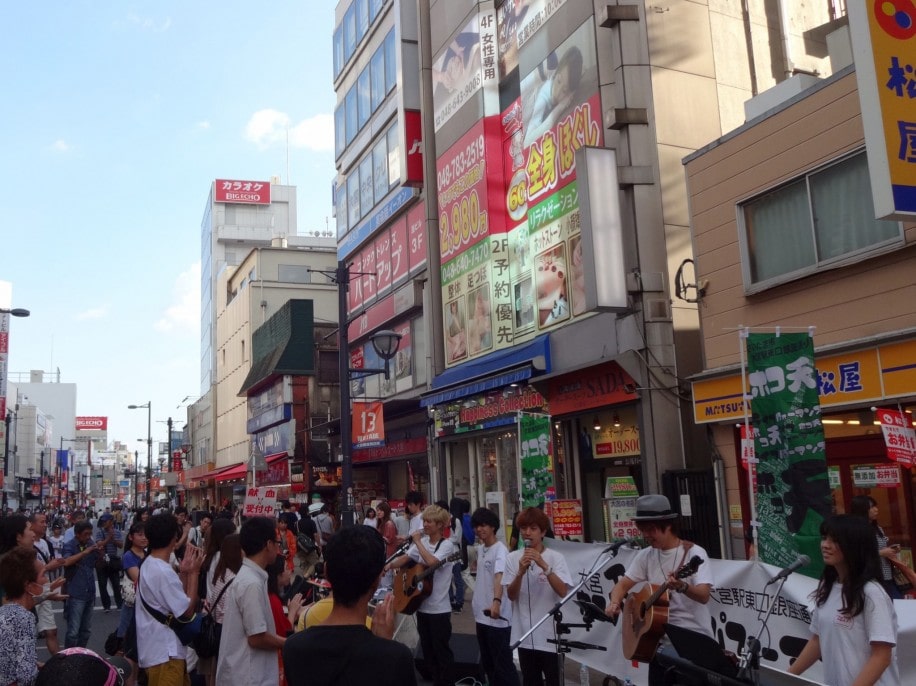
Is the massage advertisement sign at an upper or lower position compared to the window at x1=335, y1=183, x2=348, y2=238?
lower

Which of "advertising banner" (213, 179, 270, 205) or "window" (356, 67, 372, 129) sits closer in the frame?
"window" (356, 67, 372, 129)

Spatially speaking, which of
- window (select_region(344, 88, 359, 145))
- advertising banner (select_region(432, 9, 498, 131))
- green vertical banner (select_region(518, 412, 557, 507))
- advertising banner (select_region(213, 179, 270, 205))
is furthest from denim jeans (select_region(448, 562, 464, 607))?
advertising banner (select_region(213, 179, 270, 205))

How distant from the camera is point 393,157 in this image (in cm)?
2852

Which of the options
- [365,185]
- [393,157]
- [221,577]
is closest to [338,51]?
[365,185]

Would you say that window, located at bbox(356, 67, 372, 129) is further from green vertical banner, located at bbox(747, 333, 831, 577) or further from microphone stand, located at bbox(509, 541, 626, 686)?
microphone stand, located at bbox(509, 541, 626, 686)

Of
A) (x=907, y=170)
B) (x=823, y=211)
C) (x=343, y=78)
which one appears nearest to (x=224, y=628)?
(x=907, y=170)

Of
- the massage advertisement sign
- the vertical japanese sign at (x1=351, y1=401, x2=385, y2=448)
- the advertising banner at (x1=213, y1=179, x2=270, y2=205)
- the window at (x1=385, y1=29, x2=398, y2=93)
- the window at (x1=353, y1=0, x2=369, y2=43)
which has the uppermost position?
the advertising banner at (x1=213, y1=179, x2=270, y2=205)

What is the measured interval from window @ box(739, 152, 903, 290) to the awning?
19.1 feet

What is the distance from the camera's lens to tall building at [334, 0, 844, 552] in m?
15.8

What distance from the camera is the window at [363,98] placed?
3112cm

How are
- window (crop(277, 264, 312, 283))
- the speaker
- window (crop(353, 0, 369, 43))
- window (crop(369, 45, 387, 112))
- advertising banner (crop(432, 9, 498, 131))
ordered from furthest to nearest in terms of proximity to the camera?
window (crop(277, 264, 312, 283)) < window (crop(353, 0, 369, 43)) < window (crop(369, 45, 387, 112)) < advertising banner (crop(432, 9, 498, 131)) < the speaker

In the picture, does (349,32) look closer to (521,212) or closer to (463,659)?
(521,212)

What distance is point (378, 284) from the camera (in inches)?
1185

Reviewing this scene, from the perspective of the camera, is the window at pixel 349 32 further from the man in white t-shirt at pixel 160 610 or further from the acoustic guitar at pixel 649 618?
the acoustic guitar at pixel 649 618
